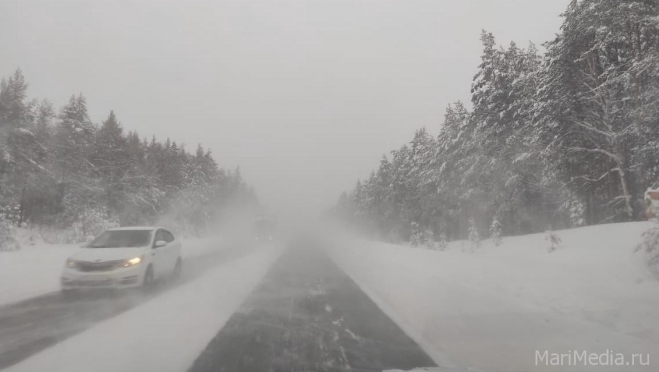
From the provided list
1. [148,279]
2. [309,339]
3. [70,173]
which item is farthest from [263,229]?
[309,339]

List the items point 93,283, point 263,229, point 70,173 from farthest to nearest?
point 263,229, point 70,173, point 93,283

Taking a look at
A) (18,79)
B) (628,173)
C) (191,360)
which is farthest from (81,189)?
(628,173)

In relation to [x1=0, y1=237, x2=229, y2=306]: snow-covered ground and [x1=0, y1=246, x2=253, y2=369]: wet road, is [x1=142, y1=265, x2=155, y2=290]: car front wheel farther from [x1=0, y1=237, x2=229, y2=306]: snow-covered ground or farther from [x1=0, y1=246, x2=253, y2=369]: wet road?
[x1=0, y1=237, x2=229, y2=306]: snow-covered ground

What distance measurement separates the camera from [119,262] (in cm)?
908

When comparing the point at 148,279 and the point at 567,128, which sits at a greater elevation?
the point at 567,128

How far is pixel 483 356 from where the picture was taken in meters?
4.96

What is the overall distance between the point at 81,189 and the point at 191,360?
3597 cm

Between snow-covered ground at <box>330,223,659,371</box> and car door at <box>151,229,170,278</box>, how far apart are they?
528 centimetres

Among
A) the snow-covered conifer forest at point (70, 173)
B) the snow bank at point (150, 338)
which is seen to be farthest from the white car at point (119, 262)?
the snow-covered conifer forest at point (70, 173)

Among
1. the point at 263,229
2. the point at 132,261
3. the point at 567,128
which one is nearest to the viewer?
the point at 132,261

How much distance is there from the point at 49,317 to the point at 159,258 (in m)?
3.62

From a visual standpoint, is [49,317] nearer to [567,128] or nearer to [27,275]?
[27,275]

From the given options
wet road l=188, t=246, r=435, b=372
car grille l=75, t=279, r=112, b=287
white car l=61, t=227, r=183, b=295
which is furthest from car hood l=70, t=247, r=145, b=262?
wet road l=188, t=246, r=435, b=372

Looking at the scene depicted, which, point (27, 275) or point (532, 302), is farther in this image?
point (27, 275)
